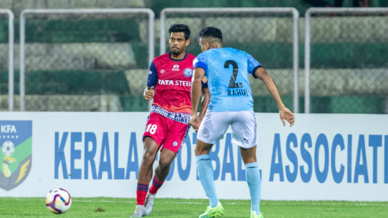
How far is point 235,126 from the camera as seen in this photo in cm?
516

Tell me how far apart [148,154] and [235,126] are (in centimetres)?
95

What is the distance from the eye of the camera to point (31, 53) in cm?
955

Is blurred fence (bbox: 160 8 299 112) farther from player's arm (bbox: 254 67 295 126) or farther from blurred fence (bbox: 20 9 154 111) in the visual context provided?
player's arm (bbox: 254 67 295 126)

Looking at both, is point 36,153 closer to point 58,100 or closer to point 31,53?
point 58,100

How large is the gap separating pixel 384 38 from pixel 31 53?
213 inches

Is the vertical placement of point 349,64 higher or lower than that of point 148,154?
higher

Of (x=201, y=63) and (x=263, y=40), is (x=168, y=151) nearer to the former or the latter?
(x=201, y=63)

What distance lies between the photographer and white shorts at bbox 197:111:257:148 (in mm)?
5121

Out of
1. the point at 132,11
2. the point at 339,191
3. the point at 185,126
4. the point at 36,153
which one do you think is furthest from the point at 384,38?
the point at 36,153

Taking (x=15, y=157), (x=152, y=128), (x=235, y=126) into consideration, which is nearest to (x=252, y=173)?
(x=235, y=126)

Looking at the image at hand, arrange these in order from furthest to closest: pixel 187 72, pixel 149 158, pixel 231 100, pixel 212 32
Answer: pixel 187 72 < pixel 149 158 < pixel 212 32 < pixel 231 100

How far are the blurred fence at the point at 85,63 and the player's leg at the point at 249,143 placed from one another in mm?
3836

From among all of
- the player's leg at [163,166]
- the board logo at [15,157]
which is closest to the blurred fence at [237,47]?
the board logo at [15,157]

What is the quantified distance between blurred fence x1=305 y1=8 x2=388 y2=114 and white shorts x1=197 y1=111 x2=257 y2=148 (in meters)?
3.76
